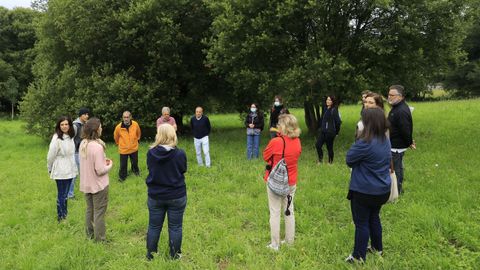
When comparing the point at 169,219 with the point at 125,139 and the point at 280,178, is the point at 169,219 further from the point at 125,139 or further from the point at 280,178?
the point at 125,139

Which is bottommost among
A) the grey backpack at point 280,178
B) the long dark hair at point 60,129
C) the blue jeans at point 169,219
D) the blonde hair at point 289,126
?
the blue jeans at point 169,219

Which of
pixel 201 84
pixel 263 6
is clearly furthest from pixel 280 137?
pixel 201 84

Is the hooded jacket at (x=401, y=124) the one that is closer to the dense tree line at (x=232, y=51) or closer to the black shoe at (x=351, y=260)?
the black shoe at (x=351, y=260)

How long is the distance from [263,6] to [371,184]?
35.5 ft

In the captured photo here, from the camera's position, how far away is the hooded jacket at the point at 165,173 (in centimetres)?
509

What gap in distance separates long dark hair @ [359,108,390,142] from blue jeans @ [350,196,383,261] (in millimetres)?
876

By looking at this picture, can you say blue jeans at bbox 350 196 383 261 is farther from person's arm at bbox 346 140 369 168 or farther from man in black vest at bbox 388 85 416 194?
man in black vest at bbox 388 85 416 194

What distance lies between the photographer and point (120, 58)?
19.8 metres

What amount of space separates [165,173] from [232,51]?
33.3ft

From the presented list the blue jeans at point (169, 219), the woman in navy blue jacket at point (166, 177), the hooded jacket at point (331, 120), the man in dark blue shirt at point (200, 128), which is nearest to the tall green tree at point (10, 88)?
the man in dark blue shirt at point (200, 128)

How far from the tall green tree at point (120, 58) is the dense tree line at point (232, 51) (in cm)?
5

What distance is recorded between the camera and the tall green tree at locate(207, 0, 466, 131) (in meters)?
13.2

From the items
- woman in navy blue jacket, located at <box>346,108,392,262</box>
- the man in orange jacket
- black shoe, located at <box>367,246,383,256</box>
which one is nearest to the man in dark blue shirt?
the man in orange jacket

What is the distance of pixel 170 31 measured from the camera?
1784cm
